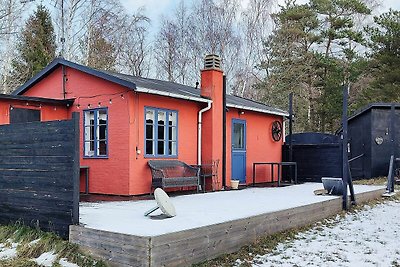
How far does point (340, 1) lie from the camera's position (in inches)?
966

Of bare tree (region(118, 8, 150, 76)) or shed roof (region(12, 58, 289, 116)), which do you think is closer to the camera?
shed roof (region(12, 58, 289, 116))

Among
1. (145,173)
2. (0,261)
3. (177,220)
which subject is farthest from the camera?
(145,173)

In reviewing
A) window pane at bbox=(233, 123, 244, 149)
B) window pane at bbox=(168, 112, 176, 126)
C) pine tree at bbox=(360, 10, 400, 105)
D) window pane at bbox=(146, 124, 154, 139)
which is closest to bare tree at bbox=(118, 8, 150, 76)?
pine tree at bbox=(360, 10, 400, 105)

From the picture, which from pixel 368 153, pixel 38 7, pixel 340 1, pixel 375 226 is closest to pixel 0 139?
pixel 375 226

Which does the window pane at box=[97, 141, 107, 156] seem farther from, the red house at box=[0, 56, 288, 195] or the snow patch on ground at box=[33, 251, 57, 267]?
the snow patch on ground at box=[33, 251, 57, 267]

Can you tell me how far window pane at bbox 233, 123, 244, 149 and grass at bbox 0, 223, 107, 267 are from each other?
22.0 ft

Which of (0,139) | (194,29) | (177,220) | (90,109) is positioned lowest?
(177,220)

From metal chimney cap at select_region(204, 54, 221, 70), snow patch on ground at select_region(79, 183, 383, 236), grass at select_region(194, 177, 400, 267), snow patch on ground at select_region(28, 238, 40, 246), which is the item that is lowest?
grass at select_region(194, 177, 400, 267)

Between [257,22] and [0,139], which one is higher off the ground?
[257,22]

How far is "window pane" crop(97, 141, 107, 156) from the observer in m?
8.89

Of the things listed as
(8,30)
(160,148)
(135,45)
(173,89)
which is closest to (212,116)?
(173,89)

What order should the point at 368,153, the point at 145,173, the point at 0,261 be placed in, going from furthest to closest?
the point at 368,153 < the point at 145,173 < the point at 0,261

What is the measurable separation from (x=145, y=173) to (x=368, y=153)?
10.0 meters

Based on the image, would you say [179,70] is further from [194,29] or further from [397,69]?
[397,69]
